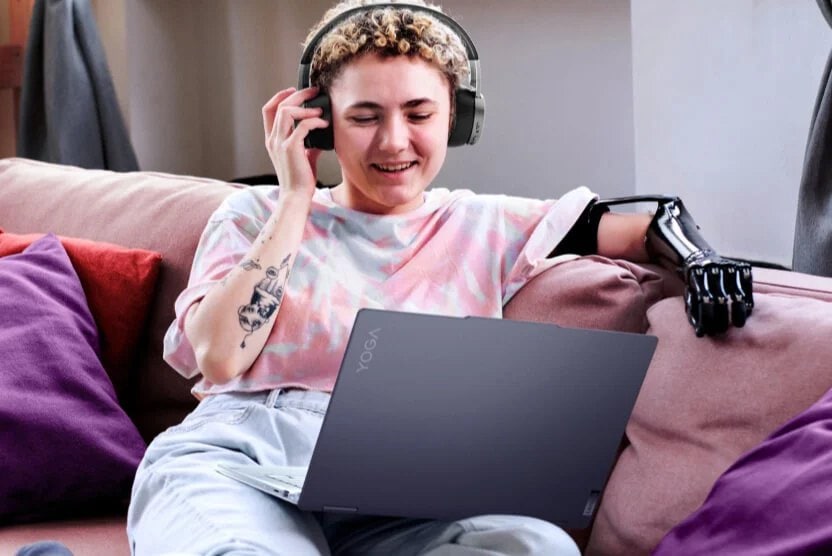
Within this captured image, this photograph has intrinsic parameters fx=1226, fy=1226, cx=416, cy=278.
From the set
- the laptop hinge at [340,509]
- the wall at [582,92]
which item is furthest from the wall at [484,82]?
the laptop hinge at [340,509]

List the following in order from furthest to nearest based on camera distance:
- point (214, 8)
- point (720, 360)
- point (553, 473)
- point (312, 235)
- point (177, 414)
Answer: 1. point (214, 8)
2. point (177, 414)
3. point (312, 235)
4. point (720, 360)
5. point (553, 473)

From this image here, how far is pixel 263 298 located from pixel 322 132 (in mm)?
255

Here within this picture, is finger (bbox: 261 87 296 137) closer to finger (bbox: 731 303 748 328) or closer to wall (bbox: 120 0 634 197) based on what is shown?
finger (bbox: 731 303 748 328)

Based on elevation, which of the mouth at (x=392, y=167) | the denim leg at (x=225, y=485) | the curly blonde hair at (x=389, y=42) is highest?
the curly blonde hair at (x=389, y=42)

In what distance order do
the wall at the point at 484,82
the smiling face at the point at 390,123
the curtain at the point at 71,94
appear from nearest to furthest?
the smiling face at the point at 390,123, the wall at the point at 484,82, the curtain at the point at 71,94

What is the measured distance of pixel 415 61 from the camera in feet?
5.23

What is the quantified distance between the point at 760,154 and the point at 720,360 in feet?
3.37

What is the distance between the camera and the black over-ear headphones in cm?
162

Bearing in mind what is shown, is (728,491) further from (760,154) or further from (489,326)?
(760,154)

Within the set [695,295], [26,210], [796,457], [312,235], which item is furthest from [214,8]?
[796,457]

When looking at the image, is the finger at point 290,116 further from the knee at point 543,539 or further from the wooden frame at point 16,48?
the wooden frame at point 16,48

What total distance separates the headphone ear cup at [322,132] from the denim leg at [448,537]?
20.1 inches

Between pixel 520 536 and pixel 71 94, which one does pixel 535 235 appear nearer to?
pixel 520 536

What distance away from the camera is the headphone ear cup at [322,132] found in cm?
163
